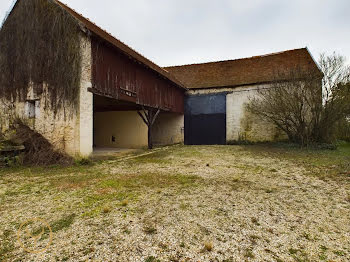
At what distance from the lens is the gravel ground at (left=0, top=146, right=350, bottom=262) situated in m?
1.73

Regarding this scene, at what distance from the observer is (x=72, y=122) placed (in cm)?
602

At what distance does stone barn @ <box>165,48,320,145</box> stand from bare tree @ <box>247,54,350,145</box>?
6.38 ft

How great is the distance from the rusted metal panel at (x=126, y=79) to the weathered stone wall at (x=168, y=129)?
2545mm

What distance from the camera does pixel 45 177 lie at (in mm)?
4441

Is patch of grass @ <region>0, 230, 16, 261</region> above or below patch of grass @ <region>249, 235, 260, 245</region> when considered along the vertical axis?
below

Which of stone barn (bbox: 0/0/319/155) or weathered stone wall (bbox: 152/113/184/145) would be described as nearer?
stone barn (bbox: 0/0/319/155)

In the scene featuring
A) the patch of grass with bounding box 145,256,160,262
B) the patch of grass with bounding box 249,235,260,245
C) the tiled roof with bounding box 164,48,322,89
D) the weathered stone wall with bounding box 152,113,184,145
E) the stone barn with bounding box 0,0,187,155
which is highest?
the tiled roof with bounding box 164,48,322,89

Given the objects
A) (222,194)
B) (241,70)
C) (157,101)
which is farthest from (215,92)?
(222,194)

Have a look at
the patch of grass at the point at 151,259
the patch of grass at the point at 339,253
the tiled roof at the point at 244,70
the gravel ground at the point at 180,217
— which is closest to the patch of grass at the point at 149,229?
the gravel ground at the point at 180,217

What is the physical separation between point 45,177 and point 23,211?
2078 millimetres

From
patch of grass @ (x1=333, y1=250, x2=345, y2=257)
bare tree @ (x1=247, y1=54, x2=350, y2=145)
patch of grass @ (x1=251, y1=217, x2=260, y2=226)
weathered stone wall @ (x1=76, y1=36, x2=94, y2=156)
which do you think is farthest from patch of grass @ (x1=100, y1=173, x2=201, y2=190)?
bare tree @ (x1=247, y1=54, x2=350, y2=145)

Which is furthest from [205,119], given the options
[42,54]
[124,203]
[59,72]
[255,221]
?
[255,221]

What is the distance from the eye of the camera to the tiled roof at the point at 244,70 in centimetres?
1245

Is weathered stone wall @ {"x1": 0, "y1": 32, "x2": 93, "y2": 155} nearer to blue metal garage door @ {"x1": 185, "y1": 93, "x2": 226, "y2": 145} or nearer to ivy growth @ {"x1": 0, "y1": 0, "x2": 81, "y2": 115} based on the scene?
ivy growth @ {"x1": 0, "y1": 0, "x2": 81, "y2": 115}
